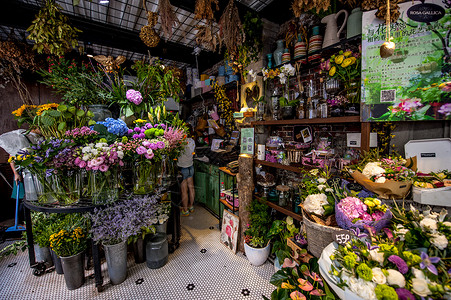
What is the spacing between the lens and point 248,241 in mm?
2416

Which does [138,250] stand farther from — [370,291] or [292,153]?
[370,291]

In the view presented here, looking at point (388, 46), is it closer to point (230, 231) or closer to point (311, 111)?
point (311, 111)

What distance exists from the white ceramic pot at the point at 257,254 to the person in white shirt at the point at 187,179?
1.91m

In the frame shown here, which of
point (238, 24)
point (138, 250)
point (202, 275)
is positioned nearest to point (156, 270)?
point (138, 250)

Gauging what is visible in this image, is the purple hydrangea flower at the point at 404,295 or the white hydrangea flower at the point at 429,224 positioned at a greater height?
the white hydrangea flower at the point at 429,224

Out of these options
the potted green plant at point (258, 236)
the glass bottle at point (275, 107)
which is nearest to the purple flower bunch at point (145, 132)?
the glass bottle at point (275, 107)

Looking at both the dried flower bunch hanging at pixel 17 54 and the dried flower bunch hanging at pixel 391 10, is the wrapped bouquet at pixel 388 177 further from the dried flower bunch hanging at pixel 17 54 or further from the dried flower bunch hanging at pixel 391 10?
the dried flower bunch hanging at pixel 17 54

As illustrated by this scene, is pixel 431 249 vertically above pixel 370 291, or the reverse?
pixel 431 249

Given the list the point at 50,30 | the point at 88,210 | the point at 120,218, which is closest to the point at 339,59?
the point at 120,218

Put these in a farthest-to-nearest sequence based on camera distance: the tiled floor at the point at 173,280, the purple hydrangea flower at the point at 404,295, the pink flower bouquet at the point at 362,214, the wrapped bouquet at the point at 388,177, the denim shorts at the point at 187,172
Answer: the denim shorts at the point at 187,172 → the tiled floor at the point at 173,280 → the wrapped bouquet at the point at 388,177 → the pink flower bouquet at the point at 362,214 → the purple hydrangea flower at the point at 404,295

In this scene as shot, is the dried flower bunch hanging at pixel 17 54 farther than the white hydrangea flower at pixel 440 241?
Yes

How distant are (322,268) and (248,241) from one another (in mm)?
1565

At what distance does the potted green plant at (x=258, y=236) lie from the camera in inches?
91.4

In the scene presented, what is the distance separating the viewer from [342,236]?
103cm
